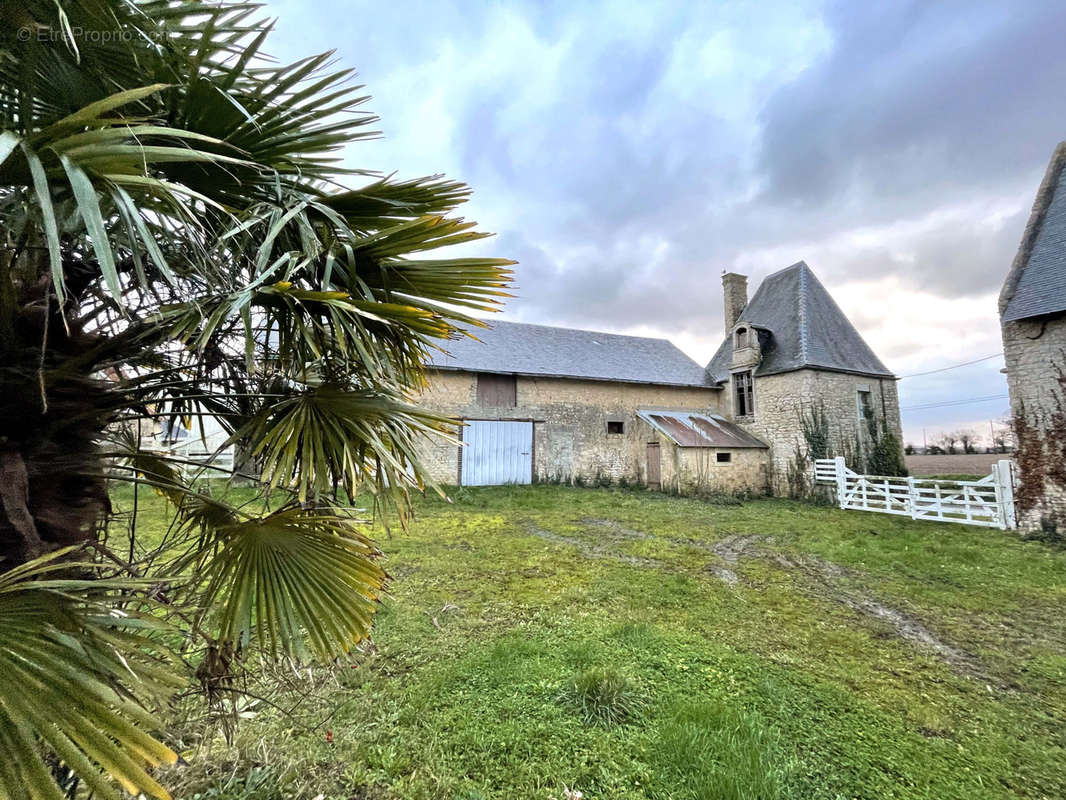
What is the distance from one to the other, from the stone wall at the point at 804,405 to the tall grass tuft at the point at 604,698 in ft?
40.1

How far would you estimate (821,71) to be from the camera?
758 centimetres

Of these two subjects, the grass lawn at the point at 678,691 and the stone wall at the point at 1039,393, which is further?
the stone wall at the point at 1039,393

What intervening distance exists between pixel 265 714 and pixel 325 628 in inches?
62.6

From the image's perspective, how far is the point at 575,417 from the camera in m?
Answer: 13.8

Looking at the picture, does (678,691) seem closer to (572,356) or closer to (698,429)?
(698,429)

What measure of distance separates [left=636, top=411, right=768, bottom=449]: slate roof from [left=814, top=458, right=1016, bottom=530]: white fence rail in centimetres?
234

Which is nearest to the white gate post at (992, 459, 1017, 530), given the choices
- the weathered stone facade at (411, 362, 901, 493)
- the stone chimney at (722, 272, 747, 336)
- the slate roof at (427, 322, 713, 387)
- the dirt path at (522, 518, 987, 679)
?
the weathered stone facade at (411, 362, 901, 493)

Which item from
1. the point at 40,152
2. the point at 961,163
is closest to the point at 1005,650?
the point at 40,152

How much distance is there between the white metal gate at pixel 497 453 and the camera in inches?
496

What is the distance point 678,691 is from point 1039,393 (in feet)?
33.7

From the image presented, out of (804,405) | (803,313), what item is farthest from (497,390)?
(803,313)

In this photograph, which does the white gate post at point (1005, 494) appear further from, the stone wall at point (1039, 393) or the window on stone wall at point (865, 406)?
the window on stone wall at point (865, 406)

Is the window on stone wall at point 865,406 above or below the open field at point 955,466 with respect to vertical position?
above

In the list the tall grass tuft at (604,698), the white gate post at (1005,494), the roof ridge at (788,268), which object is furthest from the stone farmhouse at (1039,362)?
the tall grass tuft at (604,698)
